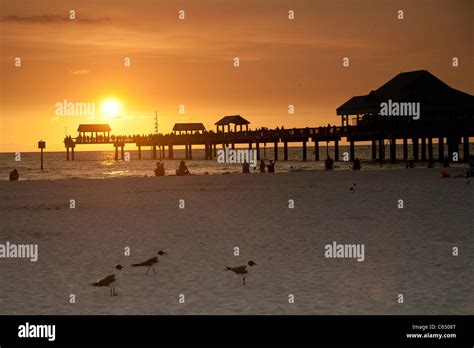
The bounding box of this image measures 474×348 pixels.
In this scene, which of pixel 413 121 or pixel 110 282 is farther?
pixel 413 121

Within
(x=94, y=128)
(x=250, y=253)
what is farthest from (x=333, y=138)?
(x=94, y=128)

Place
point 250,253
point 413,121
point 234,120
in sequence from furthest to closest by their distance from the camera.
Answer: point 234,120 → point 413,121 → point 250,253

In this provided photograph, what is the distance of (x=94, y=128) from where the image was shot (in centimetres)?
12175

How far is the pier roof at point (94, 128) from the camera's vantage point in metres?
121

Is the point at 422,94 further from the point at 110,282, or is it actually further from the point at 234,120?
the point at 110,282

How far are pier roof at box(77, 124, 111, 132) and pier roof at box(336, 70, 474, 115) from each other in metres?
69.7

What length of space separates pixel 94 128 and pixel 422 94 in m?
77.9

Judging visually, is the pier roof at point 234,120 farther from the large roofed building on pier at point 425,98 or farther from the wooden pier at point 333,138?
the large roofed building on pier at point 425,98

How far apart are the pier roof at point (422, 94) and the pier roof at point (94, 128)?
229ft

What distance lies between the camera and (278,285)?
34.2 feet

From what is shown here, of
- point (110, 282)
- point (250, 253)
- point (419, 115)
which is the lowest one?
point (250, 253)
